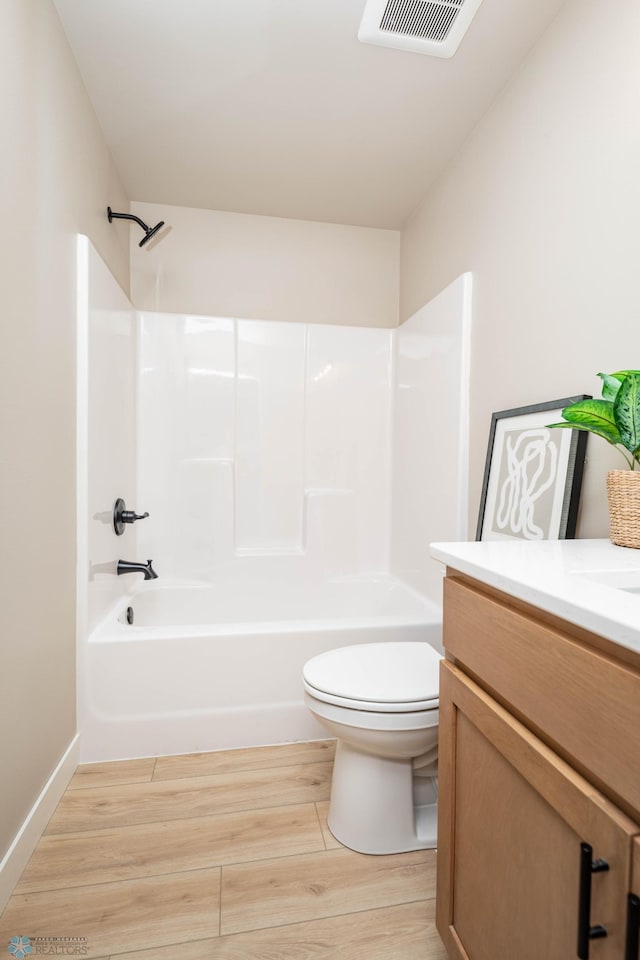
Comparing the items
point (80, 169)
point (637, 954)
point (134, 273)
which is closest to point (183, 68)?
point (80, 169)

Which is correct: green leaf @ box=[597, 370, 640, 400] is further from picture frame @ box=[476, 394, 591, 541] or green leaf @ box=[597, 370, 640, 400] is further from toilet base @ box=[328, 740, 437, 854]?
toilet base @ box=[328, 740, 437, 854]

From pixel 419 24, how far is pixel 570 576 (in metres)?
1.69

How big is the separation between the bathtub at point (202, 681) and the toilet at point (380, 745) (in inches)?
17.0

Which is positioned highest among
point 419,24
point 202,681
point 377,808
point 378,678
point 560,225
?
point 419,24

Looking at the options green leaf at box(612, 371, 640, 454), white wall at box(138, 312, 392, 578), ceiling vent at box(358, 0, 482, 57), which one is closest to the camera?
green leaf at box(612, 371, 640, 454)

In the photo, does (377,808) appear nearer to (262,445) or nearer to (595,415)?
(595,415)

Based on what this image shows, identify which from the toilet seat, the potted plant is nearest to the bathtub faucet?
the toilet seat

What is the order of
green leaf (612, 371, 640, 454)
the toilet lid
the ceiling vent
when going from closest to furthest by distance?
1. green leaf (612, 371, 640, 454)
2. the toilet lid
3. the ceiling vent

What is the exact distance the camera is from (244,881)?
1.23 meters

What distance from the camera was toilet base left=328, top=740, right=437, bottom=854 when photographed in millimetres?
1335

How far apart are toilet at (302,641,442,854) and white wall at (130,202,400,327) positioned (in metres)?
2.06

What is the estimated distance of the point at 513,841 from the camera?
2.37 feet

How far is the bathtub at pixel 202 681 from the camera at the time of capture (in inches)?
69.2

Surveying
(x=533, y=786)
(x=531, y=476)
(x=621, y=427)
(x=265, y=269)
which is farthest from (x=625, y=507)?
(x=265, y=269)
